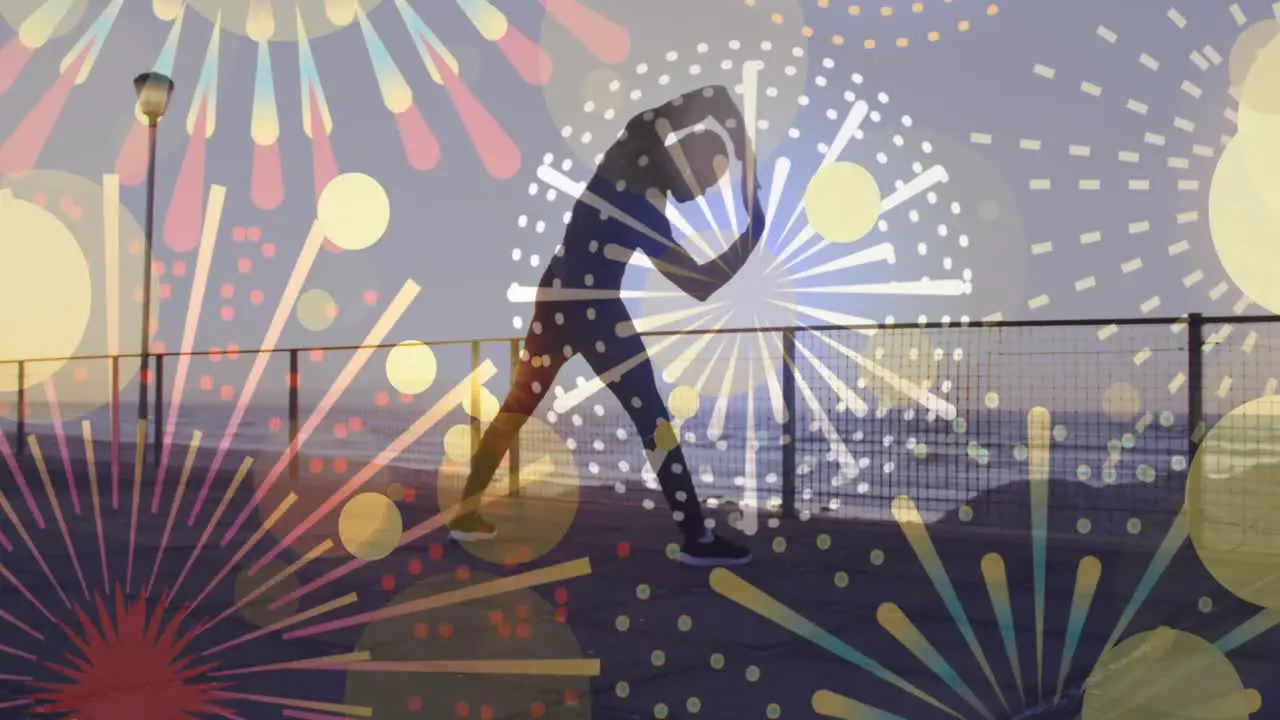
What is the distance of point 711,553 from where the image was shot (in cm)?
484

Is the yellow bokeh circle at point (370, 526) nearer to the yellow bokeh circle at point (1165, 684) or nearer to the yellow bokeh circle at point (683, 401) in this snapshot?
the yellow bokeh circle at point (683, 401)

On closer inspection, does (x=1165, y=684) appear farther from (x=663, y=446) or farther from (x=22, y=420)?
(x=22, y=420)

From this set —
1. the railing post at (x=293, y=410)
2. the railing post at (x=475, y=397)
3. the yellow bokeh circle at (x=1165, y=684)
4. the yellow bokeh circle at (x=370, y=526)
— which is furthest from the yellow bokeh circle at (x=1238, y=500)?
the railing post at (x=293, y=410)

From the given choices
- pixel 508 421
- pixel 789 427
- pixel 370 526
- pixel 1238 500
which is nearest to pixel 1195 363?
pixel 1238 500

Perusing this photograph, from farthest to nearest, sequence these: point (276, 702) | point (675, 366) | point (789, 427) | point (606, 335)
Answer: point (675, 366)
point (789, 427)
point (606, 335)
point (276, 702)

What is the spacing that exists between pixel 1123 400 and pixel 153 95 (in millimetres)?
12542

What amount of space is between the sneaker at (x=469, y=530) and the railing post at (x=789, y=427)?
2241 mm

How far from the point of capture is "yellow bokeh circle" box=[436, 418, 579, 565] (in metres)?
5.62

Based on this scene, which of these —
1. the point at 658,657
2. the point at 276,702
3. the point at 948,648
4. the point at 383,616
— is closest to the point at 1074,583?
the point at 948,648

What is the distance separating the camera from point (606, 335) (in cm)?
490

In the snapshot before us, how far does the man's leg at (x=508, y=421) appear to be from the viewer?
17.0ft

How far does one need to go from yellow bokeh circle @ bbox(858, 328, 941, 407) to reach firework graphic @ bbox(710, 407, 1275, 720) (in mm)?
1486

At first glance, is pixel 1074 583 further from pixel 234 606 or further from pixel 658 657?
pixel 234 606

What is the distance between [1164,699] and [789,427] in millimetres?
4201
